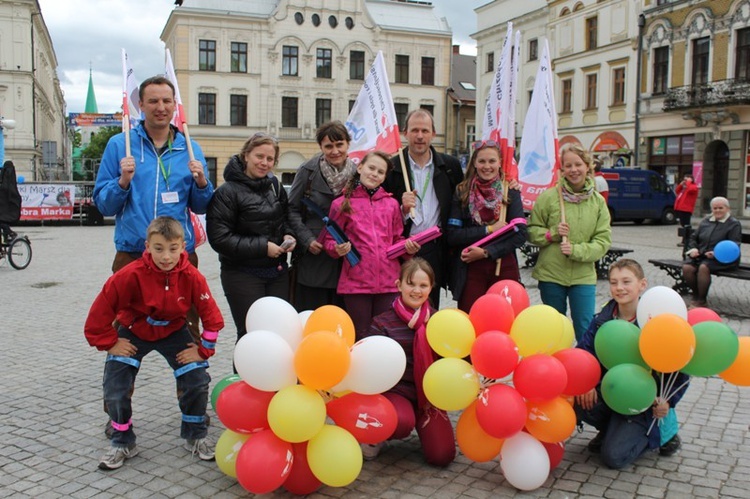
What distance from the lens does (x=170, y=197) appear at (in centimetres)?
455

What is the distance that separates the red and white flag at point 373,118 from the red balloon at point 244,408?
8.35 feet

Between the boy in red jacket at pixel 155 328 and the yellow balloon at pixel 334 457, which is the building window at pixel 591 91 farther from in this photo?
the yellow balloon at pixel 334 457

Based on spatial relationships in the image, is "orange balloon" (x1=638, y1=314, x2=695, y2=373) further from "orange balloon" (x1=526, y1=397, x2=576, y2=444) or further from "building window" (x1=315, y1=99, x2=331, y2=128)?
"building window" (x1=315, y1=99, x2=331, y2=128)

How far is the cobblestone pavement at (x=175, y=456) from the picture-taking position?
387cm

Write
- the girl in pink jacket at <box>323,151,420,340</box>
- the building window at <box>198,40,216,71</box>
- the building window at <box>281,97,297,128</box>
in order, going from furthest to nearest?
the building window at <box>281,97,297,128</box> → the building window at <box>198,40,216,71</box> → the girl in pink jacket at <box>323,151,420,340</box>

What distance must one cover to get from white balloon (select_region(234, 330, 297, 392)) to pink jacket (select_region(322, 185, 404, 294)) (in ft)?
3.93

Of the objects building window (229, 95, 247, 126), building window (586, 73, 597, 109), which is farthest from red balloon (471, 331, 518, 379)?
building window (229, 95, 247, 126)

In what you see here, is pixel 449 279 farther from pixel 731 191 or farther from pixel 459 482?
pixel 731 191

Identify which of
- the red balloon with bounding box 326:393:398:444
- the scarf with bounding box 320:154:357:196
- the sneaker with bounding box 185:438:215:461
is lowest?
the sneaker with bounding box 185:438:215:461

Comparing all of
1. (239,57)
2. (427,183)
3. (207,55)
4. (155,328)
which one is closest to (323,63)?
(239,57)

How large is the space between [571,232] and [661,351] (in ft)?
5.27

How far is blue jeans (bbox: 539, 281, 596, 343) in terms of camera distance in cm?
529

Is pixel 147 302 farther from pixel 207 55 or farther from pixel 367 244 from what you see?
pixel 207 55

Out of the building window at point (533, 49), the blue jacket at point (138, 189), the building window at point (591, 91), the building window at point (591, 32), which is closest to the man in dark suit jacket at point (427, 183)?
the blue jacket at point (138, 189)
